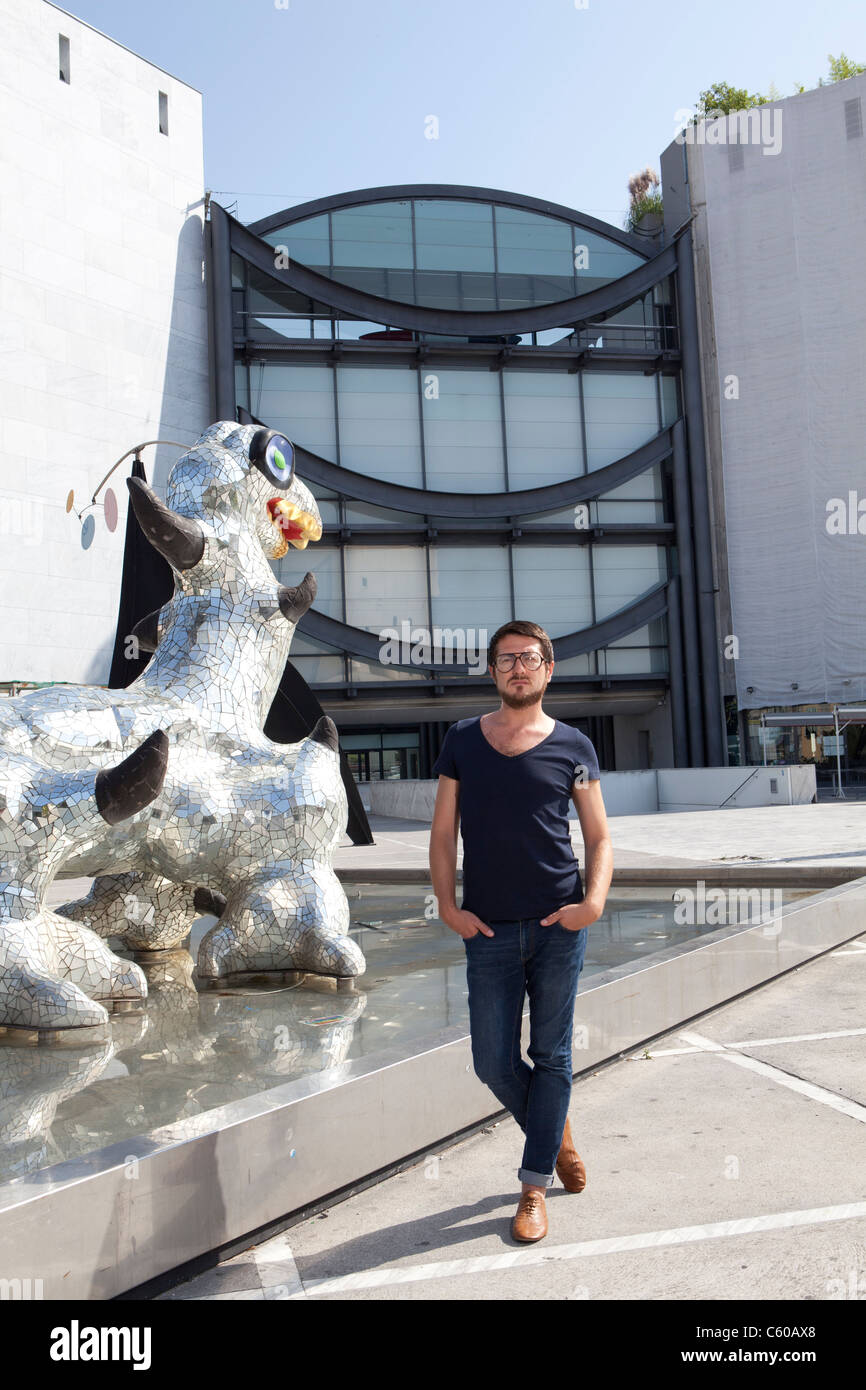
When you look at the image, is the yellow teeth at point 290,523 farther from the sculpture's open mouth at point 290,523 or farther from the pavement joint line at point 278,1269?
the pavement joint line at point 278,1269

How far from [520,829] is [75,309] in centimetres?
2376

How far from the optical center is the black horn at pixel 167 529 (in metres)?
5.84

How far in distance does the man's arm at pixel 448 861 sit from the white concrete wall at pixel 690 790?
19.6 meters

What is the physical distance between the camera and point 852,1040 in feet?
15.8

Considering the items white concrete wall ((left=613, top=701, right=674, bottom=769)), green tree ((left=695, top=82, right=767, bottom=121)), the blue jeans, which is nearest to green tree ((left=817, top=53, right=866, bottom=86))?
green tree ((left=695, top=82, right=767, bottom=121))

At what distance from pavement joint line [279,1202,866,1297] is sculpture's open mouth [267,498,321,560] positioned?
4.51 m

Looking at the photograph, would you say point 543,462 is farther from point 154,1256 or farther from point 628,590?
point 154,1256

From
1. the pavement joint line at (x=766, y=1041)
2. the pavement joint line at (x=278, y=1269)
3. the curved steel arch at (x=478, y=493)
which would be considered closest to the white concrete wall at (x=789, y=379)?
the curved steel arch at (x=478, y=493)

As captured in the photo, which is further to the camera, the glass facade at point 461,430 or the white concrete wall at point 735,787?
the glass facade at point 461,430

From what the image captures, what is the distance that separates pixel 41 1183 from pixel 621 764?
32.4 m

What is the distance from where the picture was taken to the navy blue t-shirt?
9.84 ft

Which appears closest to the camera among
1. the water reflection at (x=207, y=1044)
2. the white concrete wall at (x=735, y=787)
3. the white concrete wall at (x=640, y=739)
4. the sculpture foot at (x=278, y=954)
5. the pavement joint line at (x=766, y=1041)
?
the water reflection at (x=207, y=1044)

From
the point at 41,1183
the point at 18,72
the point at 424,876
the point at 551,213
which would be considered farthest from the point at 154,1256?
the point at 551,213

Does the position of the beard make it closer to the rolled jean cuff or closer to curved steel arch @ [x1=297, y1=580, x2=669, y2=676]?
the rolled jean cuff
